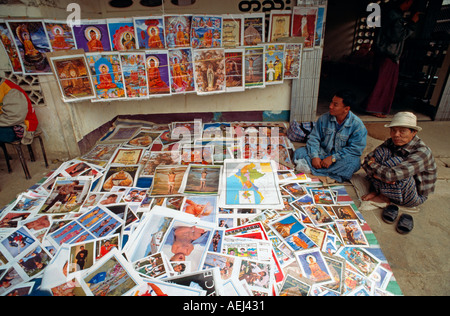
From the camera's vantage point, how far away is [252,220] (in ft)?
7.18

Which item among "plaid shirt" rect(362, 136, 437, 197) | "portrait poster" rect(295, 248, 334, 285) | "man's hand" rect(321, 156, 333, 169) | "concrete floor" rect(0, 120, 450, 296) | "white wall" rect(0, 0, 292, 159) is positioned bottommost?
"concrete floor" rect(0, 120, 450, 296)

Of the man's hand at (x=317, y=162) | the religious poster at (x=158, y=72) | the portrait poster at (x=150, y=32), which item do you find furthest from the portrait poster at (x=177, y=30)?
the man's hand at (x=317, y=162)

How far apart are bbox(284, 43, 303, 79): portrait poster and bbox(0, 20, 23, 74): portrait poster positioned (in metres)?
3.39

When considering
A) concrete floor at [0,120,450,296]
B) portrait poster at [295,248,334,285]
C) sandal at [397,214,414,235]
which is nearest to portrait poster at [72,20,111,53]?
concrete floor at [0,120,450,296]

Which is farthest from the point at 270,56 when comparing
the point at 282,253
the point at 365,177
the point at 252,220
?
the point at 282,253

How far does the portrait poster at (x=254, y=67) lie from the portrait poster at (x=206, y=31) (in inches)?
17.8

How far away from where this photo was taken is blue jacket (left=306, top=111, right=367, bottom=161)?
2.68 m

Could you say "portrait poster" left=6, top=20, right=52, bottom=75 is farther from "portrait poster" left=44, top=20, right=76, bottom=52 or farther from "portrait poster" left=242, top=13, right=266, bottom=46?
"portrait poster" left=242, top=13, right=266, bottom=46

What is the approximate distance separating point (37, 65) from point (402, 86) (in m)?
6.54

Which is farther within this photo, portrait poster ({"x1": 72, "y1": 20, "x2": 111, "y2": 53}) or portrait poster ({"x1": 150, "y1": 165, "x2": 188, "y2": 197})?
portrait poster ({"x1": 72, "y1": 20, "x2": 111, "y2": 53})

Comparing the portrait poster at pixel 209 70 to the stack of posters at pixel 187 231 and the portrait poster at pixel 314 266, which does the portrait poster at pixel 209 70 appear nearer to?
the stack of posters at pixel 187 231

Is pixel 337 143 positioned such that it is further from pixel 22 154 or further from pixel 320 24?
pixel 22 154

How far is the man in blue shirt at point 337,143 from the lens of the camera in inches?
104

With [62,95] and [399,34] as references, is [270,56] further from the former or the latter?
[62,95]
